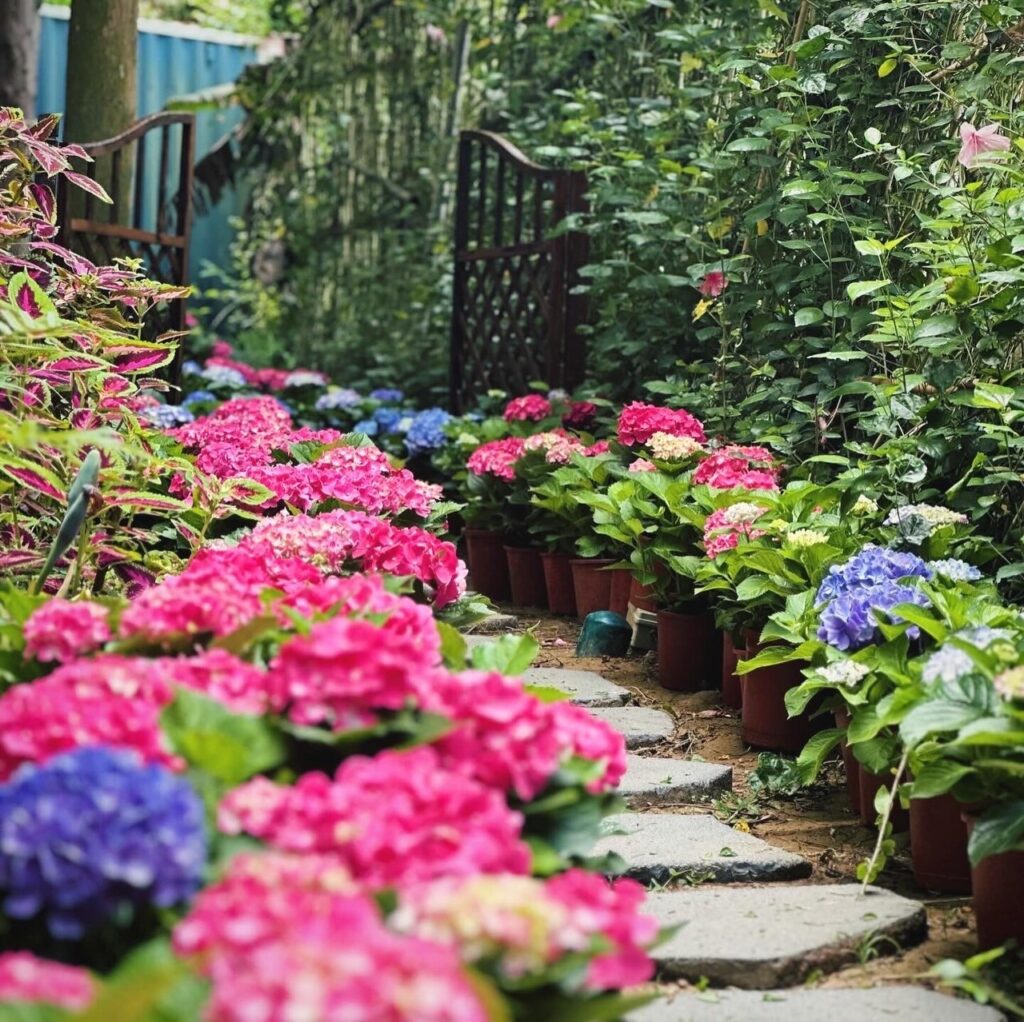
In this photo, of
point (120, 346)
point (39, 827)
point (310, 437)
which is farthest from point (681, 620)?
point (39, 827)

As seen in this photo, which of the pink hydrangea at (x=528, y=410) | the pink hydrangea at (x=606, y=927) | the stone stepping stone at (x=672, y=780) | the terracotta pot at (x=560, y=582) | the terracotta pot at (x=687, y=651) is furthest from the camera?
the pink hydrangea at (x=528, y=410)

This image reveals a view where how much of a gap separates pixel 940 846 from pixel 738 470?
168 centimetres

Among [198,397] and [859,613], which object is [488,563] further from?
[859,613]

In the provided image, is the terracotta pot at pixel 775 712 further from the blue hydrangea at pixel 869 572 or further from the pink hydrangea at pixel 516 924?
the pink hydrangea at pixel 516 924

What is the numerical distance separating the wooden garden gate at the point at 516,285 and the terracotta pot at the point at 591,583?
1420mm

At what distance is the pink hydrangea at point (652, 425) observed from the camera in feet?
14.8

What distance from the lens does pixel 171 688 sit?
1541 mm

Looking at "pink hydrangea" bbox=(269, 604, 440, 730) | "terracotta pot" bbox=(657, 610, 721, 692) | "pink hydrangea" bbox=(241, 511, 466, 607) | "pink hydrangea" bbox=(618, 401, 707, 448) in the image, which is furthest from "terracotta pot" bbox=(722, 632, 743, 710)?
"pink hydrangea" bbox=(269, 604, 440, 730)

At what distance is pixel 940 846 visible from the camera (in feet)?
8.32

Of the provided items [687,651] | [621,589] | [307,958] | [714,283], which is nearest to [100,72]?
[714,283]

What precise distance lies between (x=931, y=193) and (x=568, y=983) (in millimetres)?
3093

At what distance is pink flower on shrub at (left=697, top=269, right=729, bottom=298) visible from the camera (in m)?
4.74

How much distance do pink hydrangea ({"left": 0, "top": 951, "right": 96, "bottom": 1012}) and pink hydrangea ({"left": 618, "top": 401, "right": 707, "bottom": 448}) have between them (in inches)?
140

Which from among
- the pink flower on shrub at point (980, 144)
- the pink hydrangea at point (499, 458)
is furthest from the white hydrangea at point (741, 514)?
the pink hydrangea at point (499, 458)
